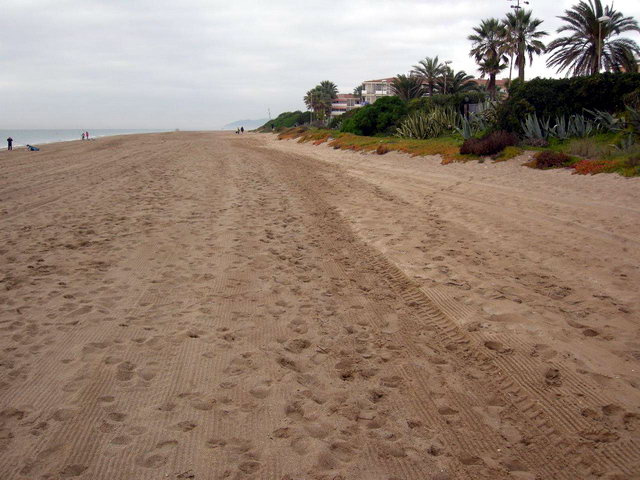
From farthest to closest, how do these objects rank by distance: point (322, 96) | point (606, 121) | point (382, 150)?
point (322, 96)
point (382, 150)
point (606, 121)

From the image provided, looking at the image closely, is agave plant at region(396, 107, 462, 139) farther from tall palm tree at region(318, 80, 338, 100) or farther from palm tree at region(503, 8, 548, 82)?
tall palm tree at region(318, 80, 338, 100)

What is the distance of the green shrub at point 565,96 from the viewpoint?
53.1ft

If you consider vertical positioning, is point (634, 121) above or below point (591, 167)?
above

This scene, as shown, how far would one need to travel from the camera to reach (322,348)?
3787mm

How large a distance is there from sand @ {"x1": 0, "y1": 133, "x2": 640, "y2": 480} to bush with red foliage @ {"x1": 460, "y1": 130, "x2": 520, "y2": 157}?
25.1 ft

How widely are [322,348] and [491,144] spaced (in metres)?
13.8

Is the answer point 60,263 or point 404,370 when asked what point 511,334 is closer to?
point 404,370

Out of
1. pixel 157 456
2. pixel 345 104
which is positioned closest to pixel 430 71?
pixel 157 456

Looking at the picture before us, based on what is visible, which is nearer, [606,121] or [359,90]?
[606,121]

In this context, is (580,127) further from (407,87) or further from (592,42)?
(407,87)

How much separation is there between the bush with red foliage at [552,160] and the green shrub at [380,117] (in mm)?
18075

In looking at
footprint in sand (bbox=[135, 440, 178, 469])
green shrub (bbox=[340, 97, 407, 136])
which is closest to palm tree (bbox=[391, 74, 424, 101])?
green shrub (bbox=[340, 97, 407, 136])

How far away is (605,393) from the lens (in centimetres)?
309

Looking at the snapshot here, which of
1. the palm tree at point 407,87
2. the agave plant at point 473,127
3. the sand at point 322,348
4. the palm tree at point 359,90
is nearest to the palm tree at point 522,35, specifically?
the palm tree at point 407,87
